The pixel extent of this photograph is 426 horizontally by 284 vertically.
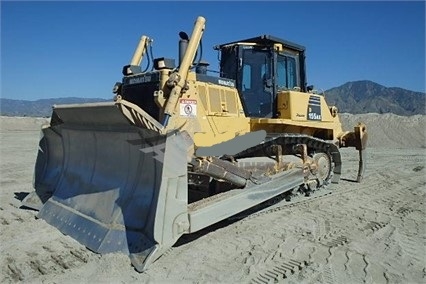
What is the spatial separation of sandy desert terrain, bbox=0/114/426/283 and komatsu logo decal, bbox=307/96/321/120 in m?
1.42

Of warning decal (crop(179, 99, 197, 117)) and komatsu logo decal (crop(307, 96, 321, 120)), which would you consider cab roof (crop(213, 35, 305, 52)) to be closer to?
komatsu logo decal (crop(307, 96, 321, 120))

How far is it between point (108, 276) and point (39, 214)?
230 cm

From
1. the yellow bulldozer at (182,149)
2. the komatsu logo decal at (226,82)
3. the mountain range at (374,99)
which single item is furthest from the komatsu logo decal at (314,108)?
the mountain range at (374,99)

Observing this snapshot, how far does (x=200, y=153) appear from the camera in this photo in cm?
502

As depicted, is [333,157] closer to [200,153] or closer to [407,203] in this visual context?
[407,203]

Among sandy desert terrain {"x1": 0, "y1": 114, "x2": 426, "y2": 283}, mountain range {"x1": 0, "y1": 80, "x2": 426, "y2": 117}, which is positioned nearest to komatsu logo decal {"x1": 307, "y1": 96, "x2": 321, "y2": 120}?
sandy desert terrain {"x1": 0, "y1": 114, "x2": 426, "y2": 283}

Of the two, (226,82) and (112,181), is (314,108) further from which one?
(112,181)

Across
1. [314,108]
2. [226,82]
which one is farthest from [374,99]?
[226,82]

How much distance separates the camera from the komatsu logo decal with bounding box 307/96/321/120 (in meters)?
7.27

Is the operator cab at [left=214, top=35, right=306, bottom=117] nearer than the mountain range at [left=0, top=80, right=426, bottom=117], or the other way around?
the operator cab at [left=214, top=35, right=306, bottom=117]

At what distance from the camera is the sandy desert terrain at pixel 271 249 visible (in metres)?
3.74

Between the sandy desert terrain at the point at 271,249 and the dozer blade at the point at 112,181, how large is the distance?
0.61ft

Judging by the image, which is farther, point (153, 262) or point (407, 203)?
point (407, 203)

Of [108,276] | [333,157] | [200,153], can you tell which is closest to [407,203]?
[333,157]
